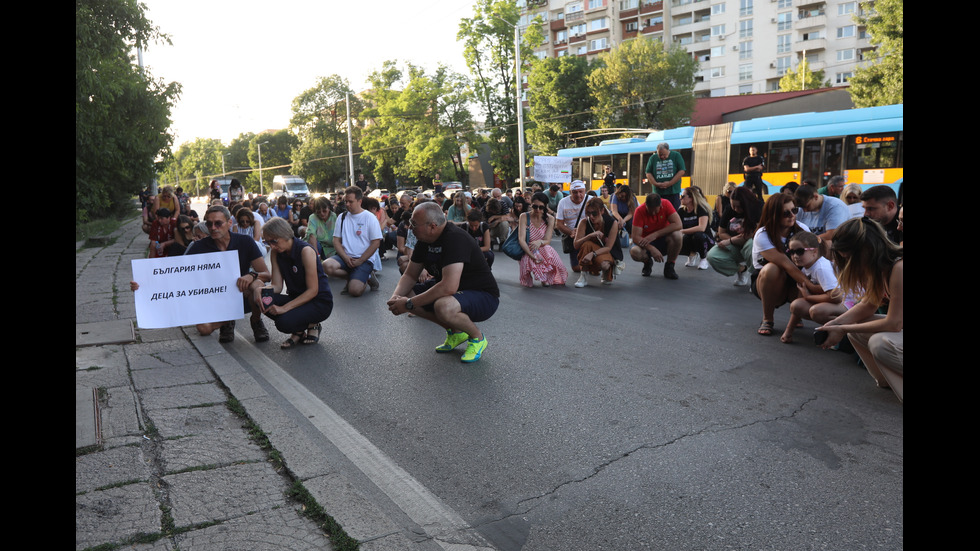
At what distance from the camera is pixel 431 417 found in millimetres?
4816

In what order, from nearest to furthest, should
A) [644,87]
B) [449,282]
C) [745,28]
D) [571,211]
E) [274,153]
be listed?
[449,282] < [571,211] < [644,87] < [745,28] < [274,153]

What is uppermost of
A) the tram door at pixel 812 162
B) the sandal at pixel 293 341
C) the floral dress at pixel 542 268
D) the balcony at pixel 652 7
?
the balcony at pixel 652 7

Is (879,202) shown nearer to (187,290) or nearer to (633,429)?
(633,429)

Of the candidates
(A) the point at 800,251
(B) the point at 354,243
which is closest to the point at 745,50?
(B) the point at 354,243

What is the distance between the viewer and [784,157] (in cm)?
2075

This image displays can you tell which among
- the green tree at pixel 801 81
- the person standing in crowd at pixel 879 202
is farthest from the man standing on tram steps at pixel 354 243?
the green tree at pixel 801 81

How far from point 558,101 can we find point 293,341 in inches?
1819

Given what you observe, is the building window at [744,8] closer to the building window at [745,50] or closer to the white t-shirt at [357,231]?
the building window at [745,50]

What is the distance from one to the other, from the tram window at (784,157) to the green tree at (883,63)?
790 centimetres

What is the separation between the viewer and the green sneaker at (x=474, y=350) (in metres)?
6.27

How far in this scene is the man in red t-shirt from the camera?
11008 millimetres

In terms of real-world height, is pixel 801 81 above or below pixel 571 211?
above

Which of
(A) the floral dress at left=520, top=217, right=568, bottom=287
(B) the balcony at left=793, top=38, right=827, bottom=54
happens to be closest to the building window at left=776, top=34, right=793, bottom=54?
(B) the balcony at left=793, top=38, right=827, bottom=54

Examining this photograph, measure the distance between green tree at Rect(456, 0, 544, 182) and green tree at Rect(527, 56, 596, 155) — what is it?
1.51m
